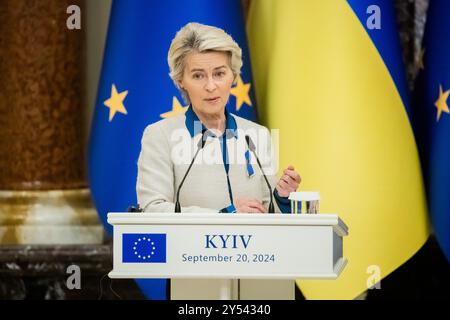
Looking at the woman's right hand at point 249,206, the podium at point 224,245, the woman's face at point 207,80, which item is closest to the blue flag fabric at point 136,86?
the woman's face at point 207,80

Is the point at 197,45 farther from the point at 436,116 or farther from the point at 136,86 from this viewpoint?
the point at 436,116

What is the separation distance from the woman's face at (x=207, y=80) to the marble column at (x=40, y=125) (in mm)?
1117

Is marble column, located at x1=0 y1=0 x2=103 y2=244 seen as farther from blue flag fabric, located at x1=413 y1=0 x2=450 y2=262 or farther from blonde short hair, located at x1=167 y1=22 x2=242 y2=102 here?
blue flag fabric, located at x1=413 y1=0 x2=450 y2=262

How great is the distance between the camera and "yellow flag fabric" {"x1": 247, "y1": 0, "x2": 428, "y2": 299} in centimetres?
283

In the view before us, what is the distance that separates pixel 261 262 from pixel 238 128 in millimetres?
645

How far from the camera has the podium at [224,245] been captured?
1.70 meters

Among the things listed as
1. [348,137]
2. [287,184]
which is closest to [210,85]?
[287,184]

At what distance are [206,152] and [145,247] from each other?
53cm

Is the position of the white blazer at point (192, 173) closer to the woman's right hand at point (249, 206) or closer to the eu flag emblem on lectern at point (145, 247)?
the woman's right hand at point (249, 206)

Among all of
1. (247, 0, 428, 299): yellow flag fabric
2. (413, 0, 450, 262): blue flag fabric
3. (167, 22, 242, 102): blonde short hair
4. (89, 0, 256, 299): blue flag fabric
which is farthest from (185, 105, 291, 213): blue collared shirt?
(413, 0, 450, 262): blue flag fabric

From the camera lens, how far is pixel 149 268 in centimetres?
171

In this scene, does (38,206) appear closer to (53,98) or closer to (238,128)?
(53,98)

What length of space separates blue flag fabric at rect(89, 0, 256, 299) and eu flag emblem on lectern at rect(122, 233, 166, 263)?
1.14m
